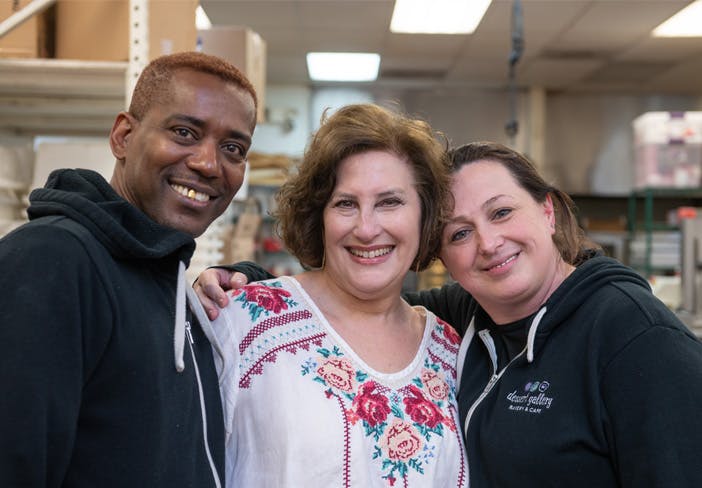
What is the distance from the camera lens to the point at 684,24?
5734 mm

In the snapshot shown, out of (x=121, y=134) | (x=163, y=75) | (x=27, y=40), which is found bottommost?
(x=121, y=134)

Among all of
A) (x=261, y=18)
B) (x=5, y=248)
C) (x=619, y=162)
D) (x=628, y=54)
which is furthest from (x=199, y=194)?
(x=619, y=162)

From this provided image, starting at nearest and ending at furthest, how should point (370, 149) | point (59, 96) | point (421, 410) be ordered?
1. point (421, 410)
2. point (370, 149)
3. point (59, 96)

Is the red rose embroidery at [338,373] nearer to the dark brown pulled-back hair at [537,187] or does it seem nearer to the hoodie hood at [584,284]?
the hoodie hood at [584,284]

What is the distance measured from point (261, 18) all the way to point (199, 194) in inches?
186

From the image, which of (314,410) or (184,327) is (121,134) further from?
(314,410)

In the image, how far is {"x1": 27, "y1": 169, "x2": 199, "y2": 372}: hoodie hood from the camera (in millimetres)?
1028

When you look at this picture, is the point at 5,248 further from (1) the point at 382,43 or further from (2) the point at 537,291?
(1) the point at 382,43

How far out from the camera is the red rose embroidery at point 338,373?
1537mm

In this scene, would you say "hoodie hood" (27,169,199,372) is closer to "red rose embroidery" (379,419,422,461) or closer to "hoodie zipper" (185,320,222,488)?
"hoodie zipper" (185,320,222,488)

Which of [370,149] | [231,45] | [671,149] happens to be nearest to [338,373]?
[370,149]

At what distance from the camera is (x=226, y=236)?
3828 mm

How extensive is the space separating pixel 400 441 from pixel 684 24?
543 cm

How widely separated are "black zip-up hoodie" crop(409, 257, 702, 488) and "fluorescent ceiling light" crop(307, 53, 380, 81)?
18.4ft
